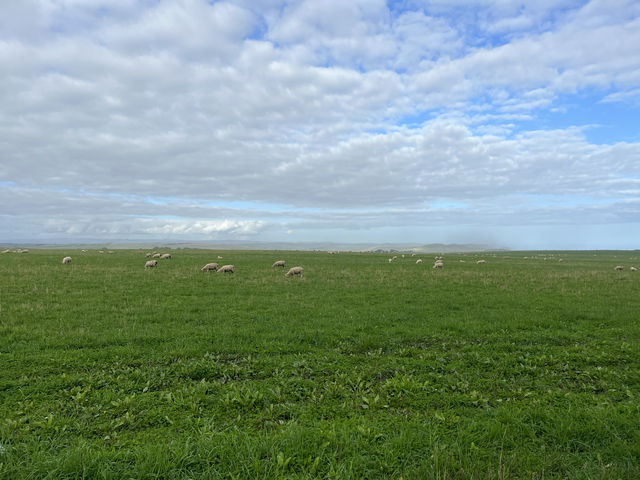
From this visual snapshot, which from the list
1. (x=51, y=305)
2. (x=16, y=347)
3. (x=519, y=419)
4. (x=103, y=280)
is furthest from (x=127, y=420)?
(x=103, y=280)

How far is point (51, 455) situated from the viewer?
496 cm

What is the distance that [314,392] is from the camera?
286 inches

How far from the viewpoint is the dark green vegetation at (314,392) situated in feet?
16.3

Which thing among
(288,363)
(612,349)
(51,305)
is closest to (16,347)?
(51,305)

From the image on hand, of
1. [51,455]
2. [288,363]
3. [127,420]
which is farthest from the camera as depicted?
[288,363]

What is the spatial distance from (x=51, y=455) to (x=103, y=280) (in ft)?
65.8

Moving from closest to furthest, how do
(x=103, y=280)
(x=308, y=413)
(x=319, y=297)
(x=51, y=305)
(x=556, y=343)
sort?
1. (x=308, y=413)
2. (x=556, y=343)
3. (x=51, y=305)
4. (x=319, y=297)
5. (x=103, y=280)

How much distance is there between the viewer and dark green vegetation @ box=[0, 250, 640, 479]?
16.3 feet

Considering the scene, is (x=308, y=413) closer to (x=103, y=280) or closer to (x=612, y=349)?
(x=612, y=349)

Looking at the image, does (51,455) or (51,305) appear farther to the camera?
(51,305)

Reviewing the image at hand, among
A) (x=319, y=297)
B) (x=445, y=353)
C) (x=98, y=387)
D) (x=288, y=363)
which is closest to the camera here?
(x=98, y=387)

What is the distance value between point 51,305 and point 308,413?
1417 centimetres

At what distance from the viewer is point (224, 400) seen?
6812mm

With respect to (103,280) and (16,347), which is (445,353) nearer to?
(16,347)
